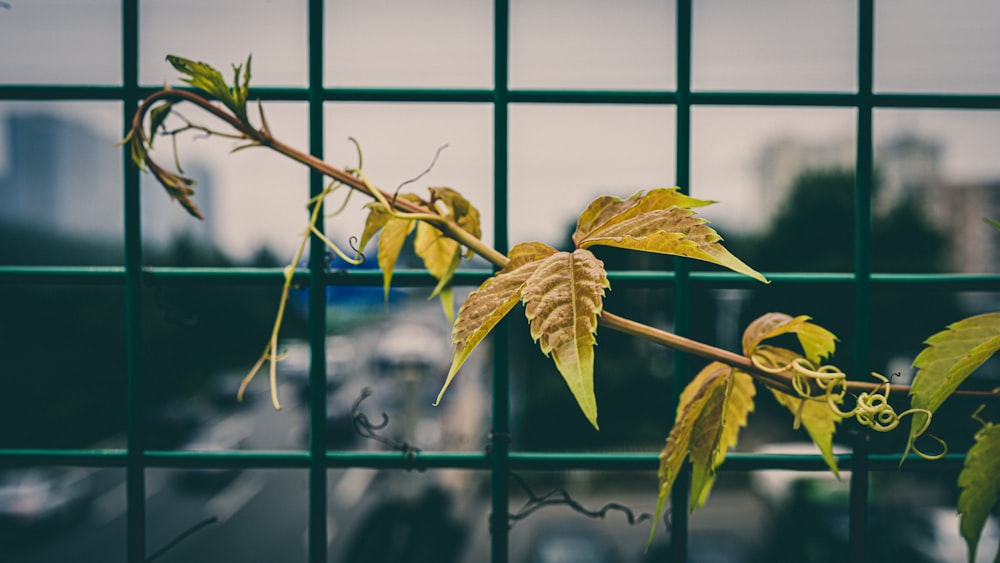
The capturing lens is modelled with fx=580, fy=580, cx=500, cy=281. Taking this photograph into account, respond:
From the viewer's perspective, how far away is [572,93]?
741 millimetres

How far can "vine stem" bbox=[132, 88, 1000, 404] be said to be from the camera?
0.57 meters

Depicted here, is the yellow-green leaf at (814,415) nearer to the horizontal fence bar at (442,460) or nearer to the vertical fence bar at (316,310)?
the horizontal fence bar at (442,460)

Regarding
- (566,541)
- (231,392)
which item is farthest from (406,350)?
(231,392)

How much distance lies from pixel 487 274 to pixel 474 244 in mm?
115

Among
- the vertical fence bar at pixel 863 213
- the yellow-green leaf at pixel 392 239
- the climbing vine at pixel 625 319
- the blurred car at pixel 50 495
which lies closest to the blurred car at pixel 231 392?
the climbing vine at pixel 625 319

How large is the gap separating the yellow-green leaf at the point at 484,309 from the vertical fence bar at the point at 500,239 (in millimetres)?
239

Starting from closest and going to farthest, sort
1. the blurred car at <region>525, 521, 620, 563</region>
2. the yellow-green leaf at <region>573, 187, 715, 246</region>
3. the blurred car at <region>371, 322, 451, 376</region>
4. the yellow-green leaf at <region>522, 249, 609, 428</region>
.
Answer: the yellow-green leaf at <region>522, 249, 609, 428</region>
the yellow-green leaf at <region>573, 187, 715, 246</region>
the blurred car at <region>525, 521, 620, 563</region>
the blurred car at <region>371, 322, 451, 376</region>

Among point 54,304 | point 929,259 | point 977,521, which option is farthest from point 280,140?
point 929,259

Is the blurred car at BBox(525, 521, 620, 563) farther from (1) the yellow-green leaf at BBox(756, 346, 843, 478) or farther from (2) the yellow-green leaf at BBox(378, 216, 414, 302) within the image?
(2) the yellow-green leaf at BBox(378, 216, 414, 302)

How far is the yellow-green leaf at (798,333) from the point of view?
1.92 ft

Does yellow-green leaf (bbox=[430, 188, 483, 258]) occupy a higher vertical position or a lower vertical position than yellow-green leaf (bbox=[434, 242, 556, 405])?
higher

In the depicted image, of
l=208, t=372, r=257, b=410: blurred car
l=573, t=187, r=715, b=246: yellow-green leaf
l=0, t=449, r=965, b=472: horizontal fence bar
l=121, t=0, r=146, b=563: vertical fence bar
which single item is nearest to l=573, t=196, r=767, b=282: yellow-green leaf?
l=573, t=187, r=715, b=246: yellow-green leaf

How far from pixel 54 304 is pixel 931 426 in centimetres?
167

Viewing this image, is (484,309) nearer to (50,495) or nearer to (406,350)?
(406,350)
